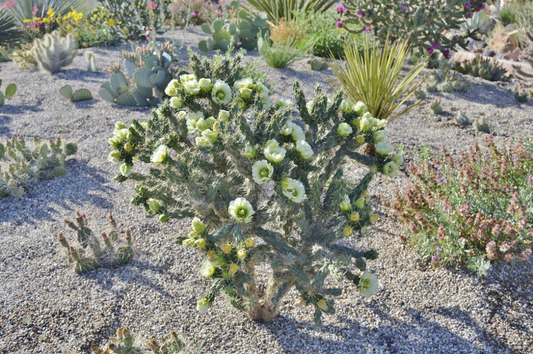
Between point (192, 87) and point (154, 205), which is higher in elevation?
point (192, 87)

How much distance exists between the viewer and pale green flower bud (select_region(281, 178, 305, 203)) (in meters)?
2.04

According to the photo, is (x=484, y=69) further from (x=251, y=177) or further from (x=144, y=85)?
(x=251, y=177)

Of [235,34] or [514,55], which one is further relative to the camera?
[514,55]

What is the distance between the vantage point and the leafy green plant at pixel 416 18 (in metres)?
6.84

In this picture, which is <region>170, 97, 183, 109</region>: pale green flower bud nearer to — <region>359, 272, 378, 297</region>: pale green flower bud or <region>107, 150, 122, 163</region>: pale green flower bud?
<region>107, 150, 122, 163</region>: pale green flower bud

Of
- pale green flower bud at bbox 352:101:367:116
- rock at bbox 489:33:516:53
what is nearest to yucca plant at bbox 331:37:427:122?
pale green flower bud at bbox 352:101:367:116

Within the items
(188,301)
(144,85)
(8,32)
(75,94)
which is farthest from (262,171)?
(8,32)

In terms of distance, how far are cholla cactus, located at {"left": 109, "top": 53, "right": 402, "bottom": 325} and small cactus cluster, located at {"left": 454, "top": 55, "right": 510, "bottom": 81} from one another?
535 cm

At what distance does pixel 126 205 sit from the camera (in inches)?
153

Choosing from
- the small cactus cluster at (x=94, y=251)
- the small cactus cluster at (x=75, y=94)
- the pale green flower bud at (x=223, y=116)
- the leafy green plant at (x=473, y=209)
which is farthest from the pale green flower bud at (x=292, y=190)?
the small cactus cluster at (x=75, y=94)

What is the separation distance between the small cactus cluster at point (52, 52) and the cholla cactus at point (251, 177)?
15.8ft

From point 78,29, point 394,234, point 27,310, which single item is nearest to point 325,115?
point 394,234

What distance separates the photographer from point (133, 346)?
7.82 feet

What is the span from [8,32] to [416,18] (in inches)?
258
